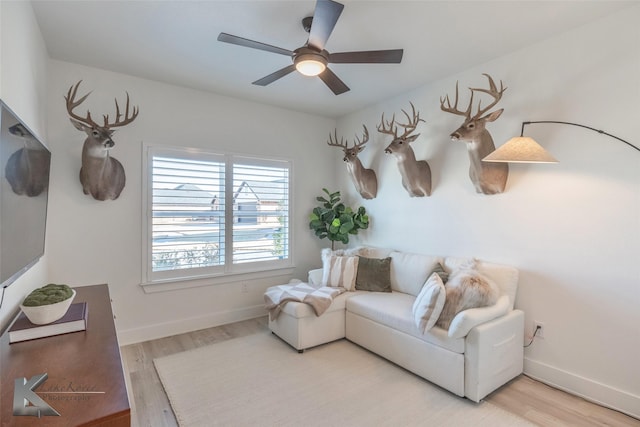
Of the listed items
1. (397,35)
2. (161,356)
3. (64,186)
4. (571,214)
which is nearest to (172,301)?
(161,356)

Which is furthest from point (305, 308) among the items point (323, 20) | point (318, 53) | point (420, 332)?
point (323, 20)

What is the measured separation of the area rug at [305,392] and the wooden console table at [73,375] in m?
1.04

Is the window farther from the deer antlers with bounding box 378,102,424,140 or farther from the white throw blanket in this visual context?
the deer antlers with bounding box 378,102,424,140

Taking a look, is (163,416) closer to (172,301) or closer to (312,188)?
(172,301)

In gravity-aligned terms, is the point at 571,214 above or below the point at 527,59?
below

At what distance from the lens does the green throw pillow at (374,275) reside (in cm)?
358

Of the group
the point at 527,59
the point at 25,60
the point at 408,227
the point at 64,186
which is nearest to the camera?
the point at 25,60

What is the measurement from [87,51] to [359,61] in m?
2.50

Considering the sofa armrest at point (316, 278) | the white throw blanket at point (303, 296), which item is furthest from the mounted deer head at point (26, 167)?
the sofa armrest at point (316, 278)

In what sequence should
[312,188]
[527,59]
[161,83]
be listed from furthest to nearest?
[312,188] < [161,83] < [527,59]

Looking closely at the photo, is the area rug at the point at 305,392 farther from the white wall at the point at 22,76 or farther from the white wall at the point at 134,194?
the white wall at the point at 22,76

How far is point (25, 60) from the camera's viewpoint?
2080mm

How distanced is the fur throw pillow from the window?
2.45m

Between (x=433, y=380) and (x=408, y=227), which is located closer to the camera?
(x=433, y=380)
